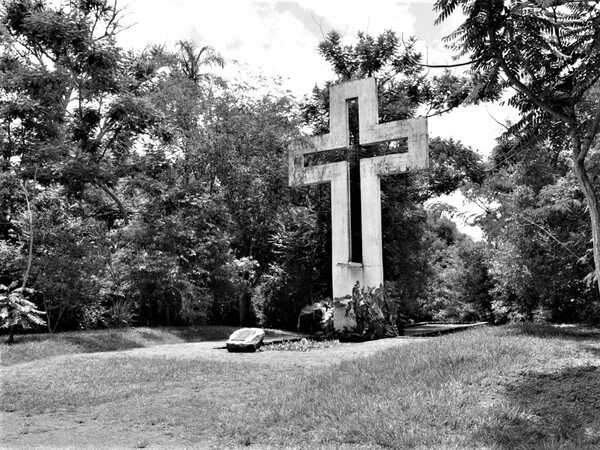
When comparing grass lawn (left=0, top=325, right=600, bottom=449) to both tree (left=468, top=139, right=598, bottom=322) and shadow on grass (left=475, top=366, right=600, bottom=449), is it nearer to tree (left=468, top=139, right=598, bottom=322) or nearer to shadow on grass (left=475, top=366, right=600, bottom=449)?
shadow on grass (left=475, top=366, right=600, bottom=449)

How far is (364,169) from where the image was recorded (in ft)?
58.5

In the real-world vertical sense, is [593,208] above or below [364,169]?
below

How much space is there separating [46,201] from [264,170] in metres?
9.00

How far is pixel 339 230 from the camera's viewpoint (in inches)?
702

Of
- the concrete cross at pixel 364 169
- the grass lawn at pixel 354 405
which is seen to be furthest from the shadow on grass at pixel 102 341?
the concrete cross at pixel 364 169

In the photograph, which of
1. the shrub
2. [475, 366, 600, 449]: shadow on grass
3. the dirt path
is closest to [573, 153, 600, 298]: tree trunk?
[475, 366, 600, 449]: shadow on grass

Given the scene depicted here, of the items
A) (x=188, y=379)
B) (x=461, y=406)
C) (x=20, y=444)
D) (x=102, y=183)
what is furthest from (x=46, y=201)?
(x=461, y=406)

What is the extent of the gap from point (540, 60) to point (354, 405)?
12.6 feet

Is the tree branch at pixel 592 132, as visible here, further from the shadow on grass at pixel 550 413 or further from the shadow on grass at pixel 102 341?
the shadow on grass at pixel 102 341

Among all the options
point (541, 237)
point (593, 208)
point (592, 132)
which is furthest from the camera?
point (541, 237)

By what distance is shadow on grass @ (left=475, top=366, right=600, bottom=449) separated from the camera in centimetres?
458

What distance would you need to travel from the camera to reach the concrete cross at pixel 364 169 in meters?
17.2

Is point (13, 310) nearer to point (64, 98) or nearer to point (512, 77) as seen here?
point (64, 98)

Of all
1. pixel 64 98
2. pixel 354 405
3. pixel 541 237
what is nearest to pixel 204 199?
pixel 64 98
